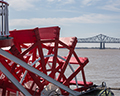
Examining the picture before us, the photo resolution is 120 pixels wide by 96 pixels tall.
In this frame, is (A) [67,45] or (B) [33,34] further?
(A) [67,45]

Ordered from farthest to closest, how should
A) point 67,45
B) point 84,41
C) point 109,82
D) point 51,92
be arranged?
1. point 84,41
2. point 109,82
3. point 67,45
4. point 51,92

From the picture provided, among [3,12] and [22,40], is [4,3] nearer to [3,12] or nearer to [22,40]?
[3,12]

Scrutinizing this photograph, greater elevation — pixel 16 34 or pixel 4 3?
pixel 4 3

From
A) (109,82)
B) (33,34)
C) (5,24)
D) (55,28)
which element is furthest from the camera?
(109,82)

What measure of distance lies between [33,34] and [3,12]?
7.06 feet

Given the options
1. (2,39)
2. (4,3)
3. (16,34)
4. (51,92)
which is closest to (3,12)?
(4,3)

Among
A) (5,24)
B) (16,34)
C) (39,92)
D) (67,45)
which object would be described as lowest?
(39,92)

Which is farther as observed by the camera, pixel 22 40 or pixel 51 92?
pixel 22 40

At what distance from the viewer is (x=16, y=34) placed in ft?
17.5

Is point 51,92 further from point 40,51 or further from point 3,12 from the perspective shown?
point 3,12

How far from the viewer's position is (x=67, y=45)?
599 cm

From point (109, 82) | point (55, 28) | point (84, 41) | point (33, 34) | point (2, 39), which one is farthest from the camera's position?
point (84, 41)

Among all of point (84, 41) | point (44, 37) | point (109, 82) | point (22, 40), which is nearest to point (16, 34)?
point (22, 40)

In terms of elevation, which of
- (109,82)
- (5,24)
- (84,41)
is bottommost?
(84,41)
